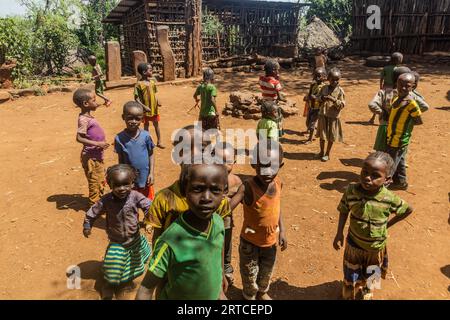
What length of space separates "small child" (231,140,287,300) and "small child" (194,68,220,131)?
12.9 feet

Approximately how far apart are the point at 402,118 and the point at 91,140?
3991 millimetres

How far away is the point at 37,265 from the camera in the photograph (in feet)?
12.4

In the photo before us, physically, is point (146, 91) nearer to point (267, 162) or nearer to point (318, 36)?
point (267, 162)

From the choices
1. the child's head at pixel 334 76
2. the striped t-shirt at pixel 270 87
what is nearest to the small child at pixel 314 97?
the child's head at pixel 334 76

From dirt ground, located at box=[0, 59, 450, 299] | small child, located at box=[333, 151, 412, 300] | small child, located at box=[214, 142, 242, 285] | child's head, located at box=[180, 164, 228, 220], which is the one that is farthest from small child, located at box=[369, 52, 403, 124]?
child's head, located at box=[180, 164, 228, 220]

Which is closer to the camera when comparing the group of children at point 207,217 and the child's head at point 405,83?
the group of children at point 207,217

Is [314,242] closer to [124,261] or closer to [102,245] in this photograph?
[124,261]

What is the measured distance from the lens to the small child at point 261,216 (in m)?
2.79

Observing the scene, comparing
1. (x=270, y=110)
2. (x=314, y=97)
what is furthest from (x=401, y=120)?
(x=314, y=97)

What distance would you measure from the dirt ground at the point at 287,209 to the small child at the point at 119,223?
0.28m

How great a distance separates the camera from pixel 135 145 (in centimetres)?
393

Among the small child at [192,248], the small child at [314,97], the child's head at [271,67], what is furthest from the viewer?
the small child at [314,97]

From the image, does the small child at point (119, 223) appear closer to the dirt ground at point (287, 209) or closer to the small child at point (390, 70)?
the dirt ground at point (287, 209)
